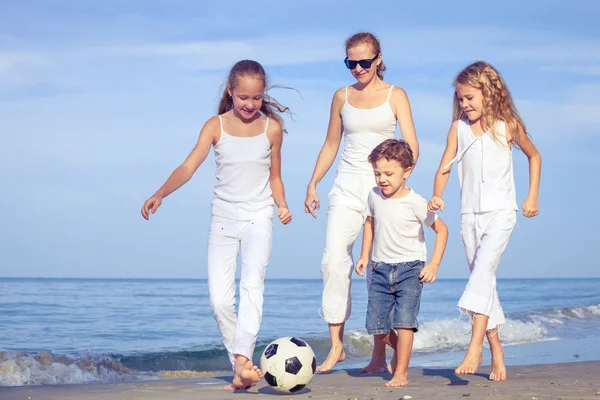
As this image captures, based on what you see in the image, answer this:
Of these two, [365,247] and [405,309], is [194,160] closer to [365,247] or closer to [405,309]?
[365,247]

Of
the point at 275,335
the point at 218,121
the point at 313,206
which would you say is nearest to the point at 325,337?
the point at 275,335

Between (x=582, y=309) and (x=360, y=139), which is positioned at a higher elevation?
(x=360, y=139)

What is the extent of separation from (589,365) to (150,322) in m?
9.84

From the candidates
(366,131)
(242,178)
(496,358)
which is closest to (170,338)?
(366,131)

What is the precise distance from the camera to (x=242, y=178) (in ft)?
18.4

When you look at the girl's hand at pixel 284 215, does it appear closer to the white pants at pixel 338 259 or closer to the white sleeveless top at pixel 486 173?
the white pants at pixel 338 259

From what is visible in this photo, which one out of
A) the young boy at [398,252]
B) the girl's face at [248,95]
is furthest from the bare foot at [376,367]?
the girl's face at [248,95]

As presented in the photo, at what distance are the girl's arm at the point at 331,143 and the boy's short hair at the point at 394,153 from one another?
85 cm

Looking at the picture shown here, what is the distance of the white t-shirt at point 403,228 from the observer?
18.3 feet

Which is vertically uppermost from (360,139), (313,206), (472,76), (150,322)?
(472,76)

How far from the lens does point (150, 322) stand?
15273 mm

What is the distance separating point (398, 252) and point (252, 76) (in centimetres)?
163

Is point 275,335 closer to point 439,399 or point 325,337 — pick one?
point 325,337

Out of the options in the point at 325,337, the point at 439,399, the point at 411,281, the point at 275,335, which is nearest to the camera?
the point at 439,399
